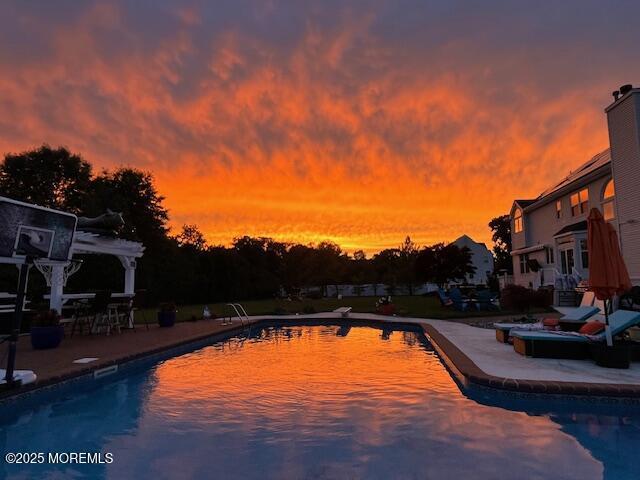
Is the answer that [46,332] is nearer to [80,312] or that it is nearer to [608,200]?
[80,312]

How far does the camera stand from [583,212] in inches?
799

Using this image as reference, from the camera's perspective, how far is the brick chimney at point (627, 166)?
1400 cm

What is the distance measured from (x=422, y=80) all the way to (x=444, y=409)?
1154cm

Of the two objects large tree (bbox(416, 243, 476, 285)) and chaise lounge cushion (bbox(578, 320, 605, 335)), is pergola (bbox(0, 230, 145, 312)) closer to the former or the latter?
chaise lounge cushion (bbox(578, 320, 605, 335))


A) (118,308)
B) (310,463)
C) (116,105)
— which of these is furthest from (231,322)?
(310,463)

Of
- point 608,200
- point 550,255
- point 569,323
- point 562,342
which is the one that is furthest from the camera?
point 550,255

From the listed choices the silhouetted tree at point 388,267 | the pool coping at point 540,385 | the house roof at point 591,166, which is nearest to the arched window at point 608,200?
the house roof at point 591,166

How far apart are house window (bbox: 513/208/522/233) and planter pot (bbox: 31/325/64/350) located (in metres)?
27.1

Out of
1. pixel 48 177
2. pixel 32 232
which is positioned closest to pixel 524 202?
pixel 32 232

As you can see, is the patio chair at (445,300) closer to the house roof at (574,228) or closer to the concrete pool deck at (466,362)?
the concrete pool deck at (466,362)

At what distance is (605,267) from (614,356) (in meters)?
1.46

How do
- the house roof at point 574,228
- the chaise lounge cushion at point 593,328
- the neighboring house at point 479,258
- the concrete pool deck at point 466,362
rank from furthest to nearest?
the neighboring house at point 479,258 → the house roof at point 574,228 → the chaise lounge cushion at point 593,328 → the concrete pool deck at point 466,362

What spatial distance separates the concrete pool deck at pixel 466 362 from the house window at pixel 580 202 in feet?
40.2

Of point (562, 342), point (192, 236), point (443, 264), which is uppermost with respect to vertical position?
point (192, 236)
